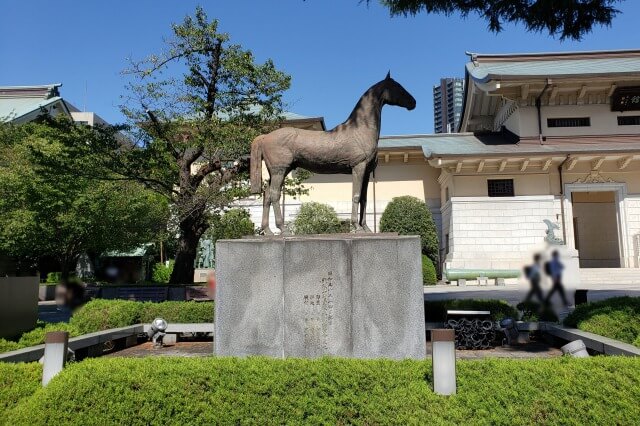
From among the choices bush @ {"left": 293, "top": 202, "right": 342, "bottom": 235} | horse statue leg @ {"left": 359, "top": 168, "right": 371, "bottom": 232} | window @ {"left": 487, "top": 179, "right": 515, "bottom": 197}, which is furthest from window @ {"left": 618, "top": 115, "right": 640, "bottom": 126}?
horse statue leg @ {"left": 359, "top": 168, "right": 371, "bottom": 232}

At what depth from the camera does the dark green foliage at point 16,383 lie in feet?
15.4

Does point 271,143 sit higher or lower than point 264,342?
higher

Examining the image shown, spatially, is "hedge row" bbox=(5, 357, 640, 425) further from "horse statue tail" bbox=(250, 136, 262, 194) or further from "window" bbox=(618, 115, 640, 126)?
"window" bbox=(618, 115, 640, 126)

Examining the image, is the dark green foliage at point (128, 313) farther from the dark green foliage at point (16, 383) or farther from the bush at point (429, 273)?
the bush at point (429, 273)

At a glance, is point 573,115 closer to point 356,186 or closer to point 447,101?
point 356,186

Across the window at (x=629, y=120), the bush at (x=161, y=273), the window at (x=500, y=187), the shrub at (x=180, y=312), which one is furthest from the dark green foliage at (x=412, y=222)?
the shrub at (x=180, y=312)

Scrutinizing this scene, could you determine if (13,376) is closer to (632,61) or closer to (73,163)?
(73,163)

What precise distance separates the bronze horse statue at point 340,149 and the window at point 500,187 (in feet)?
74.1

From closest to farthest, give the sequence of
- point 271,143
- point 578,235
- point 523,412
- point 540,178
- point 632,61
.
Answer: point 523,412, point 271,143, point 540,178, point 632,61, point 578,235

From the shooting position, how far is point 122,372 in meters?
4.67

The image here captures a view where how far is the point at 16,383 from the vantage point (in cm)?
481

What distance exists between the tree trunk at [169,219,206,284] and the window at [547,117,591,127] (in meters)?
22.6

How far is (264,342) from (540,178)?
25.8 metres

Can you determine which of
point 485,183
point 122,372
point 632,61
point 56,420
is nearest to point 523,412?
point 122,372
